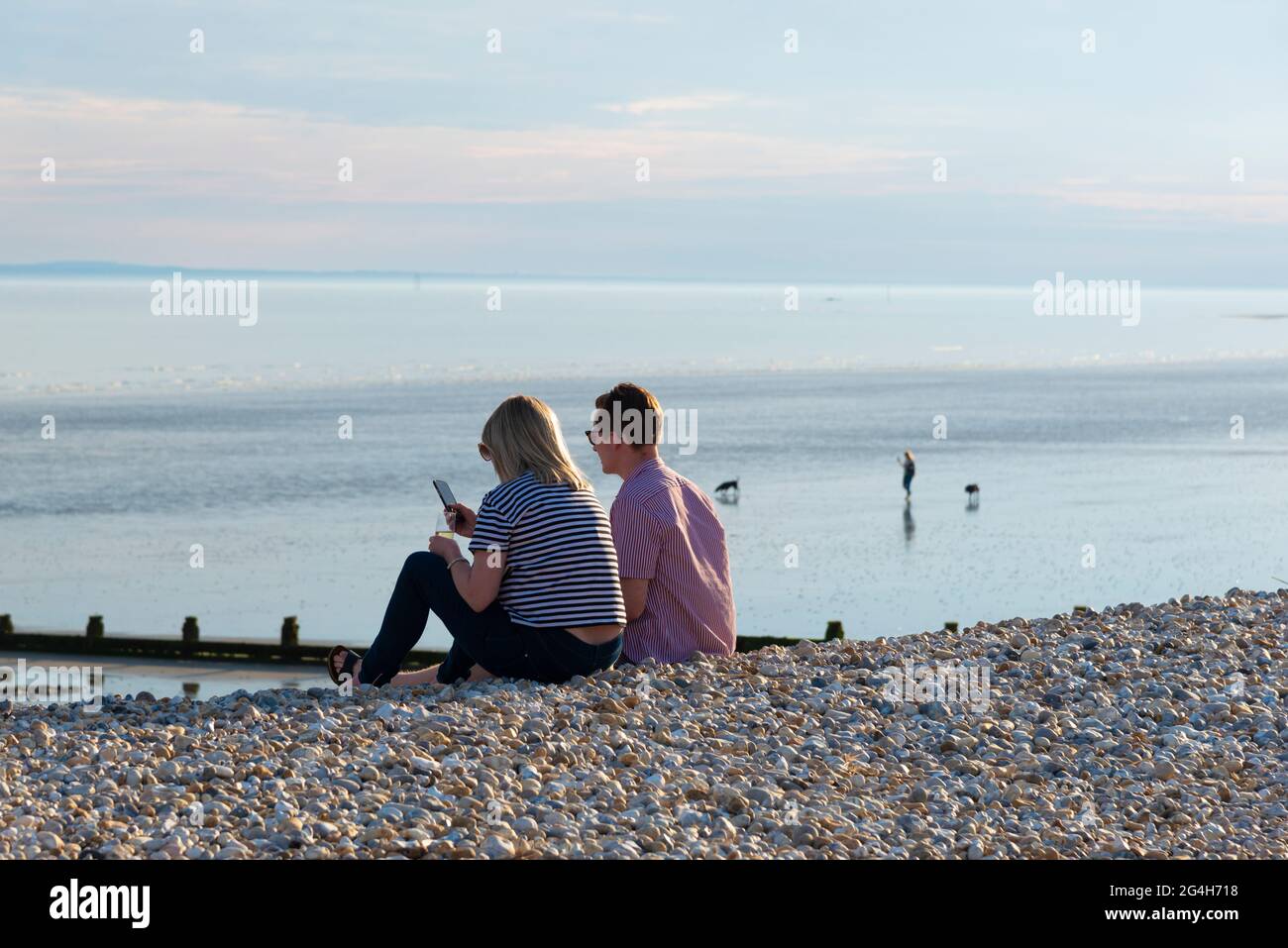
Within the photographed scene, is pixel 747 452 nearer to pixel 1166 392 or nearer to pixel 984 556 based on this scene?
pixel 984 556

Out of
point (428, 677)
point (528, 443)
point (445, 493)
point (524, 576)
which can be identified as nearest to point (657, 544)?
point (524, 576)

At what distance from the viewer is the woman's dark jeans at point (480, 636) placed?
22.5 feet

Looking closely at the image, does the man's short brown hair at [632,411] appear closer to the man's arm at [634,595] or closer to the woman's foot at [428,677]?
the man's arm at [634,595]

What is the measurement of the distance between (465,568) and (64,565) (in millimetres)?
25918

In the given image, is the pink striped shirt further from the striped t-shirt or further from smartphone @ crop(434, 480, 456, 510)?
smartphone @ crop(434, 480, 456, 510)

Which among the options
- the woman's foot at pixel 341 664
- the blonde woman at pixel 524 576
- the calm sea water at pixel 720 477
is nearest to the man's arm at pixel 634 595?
the blonde woman at pixel 524 576

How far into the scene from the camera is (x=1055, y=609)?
2583cm

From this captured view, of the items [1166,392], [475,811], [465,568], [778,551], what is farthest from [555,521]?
[1166,392]

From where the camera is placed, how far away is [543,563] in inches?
267

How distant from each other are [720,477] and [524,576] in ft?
119

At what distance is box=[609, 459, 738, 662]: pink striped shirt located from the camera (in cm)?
732

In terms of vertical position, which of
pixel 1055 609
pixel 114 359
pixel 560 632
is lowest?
pixel 1055 609

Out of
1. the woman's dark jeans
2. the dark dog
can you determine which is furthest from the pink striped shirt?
the dark dog

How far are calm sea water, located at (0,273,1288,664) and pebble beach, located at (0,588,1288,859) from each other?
14.4m
